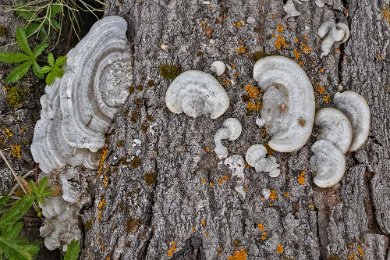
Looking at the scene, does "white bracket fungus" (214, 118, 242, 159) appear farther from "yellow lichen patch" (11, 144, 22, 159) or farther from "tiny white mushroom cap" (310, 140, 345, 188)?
"yellow lichen patch" (11, 144, 22, 159)

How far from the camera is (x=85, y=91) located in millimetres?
2959

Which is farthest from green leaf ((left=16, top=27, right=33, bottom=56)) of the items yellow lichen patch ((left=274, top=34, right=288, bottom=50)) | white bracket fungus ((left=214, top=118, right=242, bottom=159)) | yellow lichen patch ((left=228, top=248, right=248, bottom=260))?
yellow lichen patch ((left=228, top=248, right=248, bottom=260))

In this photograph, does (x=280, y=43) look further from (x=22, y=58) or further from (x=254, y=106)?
(x=22, y=58)

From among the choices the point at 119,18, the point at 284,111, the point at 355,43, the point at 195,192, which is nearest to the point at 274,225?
the point at 195,192

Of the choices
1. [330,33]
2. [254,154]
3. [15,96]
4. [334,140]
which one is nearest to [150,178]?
[254,154]

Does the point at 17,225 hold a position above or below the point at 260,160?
below

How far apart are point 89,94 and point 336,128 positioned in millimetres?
1484

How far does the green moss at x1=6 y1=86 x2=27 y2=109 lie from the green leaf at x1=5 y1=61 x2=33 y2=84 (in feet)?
0.50

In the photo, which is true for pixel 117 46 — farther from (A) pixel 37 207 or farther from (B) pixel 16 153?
(A) pixel 37 207

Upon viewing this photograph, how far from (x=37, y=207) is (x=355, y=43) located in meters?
2.35

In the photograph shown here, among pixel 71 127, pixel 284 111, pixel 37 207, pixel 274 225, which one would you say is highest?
pixel 284 111

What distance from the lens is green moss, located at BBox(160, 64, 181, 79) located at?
2.88 metres

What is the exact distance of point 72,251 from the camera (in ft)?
9.41

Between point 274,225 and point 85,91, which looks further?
point 85,91
